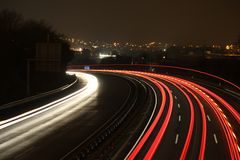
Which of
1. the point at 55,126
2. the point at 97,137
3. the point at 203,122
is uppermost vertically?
the point at 97,137

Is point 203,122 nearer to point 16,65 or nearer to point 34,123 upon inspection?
point 34,123

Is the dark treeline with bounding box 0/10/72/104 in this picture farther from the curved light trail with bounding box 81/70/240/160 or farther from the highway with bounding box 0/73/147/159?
the curved light trail with bounding box 81/70/240/160

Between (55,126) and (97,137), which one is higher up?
(97,137)

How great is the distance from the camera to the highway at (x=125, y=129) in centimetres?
2530

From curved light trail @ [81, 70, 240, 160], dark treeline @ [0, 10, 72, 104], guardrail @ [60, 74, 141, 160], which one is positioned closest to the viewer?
guardrail @ [60, 74, 141, 160]

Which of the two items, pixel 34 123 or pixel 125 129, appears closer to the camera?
pixel 125 129

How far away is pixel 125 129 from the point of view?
32.9 m

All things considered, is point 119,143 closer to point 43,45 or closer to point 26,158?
point 26,158

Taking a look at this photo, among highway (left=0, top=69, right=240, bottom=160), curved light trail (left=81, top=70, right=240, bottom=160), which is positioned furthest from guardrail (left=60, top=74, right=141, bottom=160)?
curved light trail (left=81, top=70, right=240, bottom=160)

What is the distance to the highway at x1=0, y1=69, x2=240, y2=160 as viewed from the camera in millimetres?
25297

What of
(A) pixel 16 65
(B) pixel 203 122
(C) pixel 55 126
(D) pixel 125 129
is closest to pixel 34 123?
(C) pixel 55 126

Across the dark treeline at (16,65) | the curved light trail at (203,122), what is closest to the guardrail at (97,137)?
the curved light trail at (203,122)

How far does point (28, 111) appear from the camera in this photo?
38062 mm

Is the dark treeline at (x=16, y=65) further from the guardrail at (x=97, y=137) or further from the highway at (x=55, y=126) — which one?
the guardrail at (x=97, y=137)
